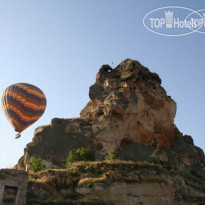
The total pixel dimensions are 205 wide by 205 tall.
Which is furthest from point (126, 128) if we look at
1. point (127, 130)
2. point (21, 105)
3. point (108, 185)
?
point (108, 185)

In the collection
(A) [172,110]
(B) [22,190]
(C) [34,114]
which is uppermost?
(A) [172,110]

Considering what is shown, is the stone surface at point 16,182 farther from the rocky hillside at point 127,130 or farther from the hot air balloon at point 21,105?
the rocky hillside at point 127,130

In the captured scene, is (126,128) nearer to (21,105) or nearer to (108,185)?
(21,105)

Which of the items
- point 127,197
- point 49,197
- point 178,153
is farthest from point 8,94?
point 178,153

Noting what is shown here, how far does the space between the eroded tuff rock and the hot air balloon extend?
6757 millimetres

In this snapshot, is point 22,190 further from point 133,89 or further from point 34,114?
point 133,89

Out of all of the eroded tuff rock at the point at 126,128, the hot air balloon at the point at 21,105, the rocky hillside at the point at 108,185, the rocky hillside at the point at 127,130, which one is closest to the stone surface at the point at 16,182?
the rocky hillside at the point at 108,185

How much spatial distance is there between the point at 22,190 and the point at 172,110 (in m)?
30.5

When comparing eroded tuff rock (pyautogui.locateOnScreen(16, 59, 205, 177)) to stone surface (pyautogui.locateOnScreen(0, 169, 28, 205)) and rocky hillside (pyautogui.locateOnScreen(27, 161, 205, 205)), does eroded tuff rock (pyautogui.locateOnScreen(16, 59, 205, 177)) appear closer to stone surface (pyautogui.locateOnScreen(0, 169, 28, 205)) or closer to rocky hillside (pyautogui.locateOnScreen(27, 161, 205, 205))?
rocky hillside (pyautogui.locateOnScreen(27, 161, 205, 205))

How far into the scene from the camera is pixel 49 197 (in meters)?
20.7

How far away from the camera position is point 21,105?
29.5 meters

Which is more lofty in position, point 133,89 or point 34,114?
point 133,89

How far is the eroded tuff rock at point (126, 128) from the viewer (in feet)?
120

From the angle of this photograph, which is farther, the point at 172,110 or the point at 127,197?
the point at 172,110
